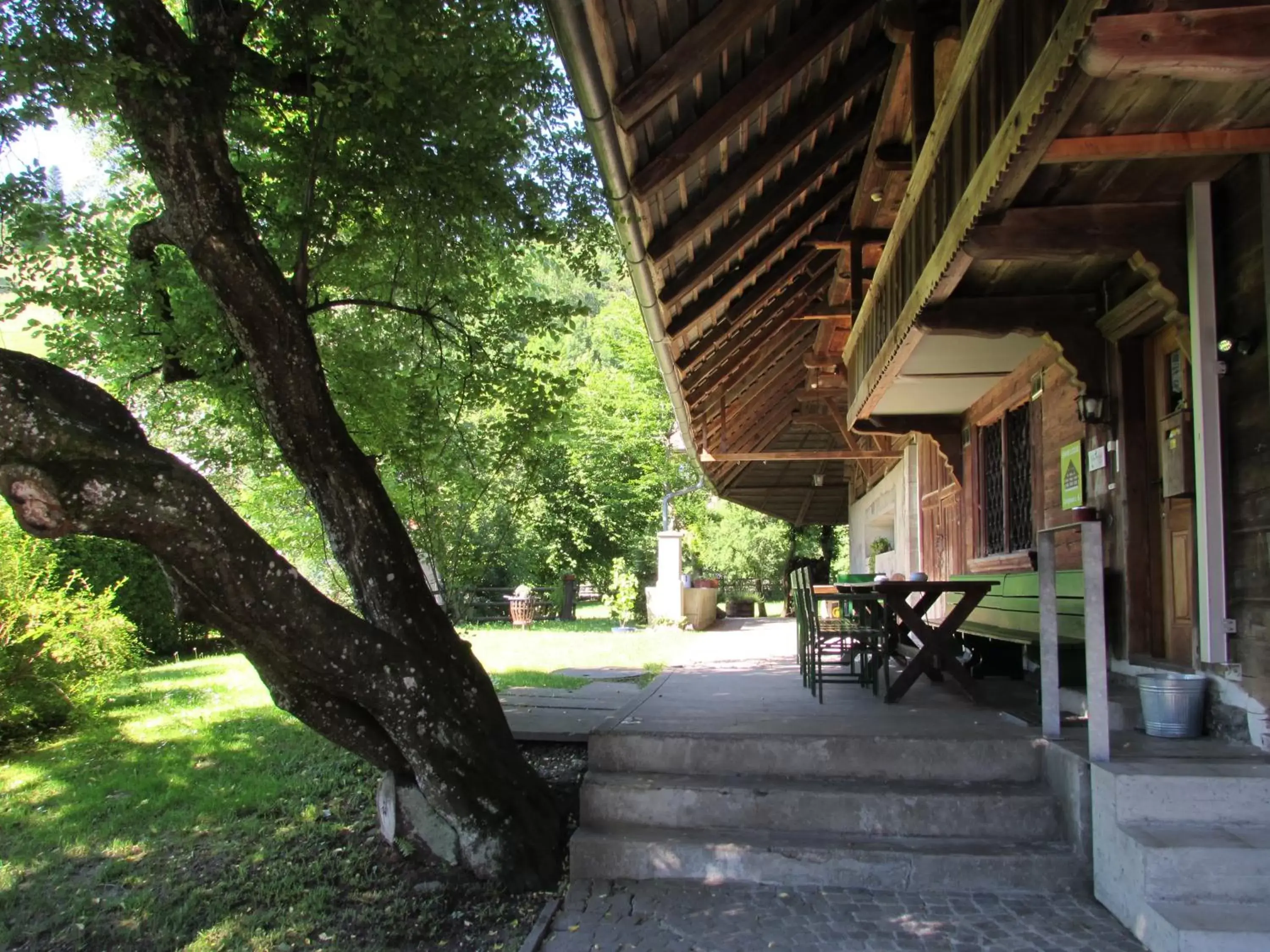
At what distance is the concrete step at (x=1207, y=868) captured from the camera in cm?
309

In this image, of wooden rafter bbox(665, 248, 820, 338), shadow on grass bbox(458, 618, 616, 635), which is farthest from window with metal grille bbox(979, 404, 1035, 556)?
shadow on grass bbox(458, 618, 616, 635)

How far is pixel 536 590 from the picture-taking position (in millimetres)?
21422

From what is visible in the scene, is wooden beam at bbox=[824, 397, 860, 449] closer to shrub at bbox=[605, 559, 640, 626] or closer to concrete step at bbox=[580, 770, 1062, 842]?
shrub at bbox=[605, 559, 640, 626]

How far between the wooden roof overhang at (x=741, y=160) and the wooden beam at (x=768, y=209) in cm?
1

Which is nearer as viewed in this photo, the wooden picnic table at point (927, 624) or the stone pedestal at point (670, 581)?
the wooden picnic table at point (927, 624)

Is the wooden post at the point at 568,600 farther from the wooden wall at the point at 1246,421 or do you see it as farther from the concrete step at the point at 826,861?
the wooden wall at the point at 1246,421

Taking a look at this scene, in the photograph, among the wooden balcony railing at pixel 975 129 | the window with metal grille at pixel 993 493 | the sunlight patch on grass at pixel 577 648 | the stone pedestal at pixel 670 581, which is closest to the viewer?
the wooden balcony railing at pixel 975 129

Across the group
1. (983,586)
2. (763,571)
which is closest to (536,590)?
(763,571)

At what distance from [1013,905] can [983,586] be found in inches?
88.6

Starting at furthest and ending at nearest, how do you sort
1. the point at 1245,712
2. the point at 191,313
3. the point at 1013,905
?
the point at 191,313 → the point at 1245,712 → the point at 1013,905

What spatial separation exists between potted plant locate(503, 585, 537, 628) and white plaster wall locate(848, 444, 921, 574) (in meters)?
7.39

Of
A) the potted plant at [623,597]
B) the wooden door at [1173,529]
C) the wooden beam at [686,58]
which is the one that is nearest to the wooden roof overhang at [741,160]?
the wooden beam at [686,58]

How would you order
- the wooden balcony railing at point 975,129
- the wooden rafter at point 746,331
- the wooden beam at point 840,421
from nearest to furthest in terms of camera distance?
the wooden balcony railing at point 975,129 → the wooden rafter at point 746,331 → the wooden beam at point 840,421

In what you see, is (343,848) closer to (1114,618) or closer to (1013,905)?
(1013,905)
